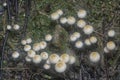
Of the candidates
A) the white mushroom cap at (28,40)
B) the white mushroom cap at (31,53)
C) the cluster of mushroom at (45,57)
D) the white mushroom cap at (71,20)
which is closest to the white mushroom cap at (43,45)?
the cluster of mushroom at (45,57)

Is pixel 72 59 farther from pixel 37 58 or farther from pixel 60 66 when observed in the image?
pixel 37 58

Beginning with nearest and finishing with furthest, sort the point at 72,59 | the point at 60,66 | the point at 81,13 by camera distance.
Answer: the point at 60,66, the point at 72,59, the point at 81,13

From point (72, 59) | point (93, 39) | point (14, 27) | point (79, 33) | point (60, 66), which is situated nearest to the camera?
point (60, 66)

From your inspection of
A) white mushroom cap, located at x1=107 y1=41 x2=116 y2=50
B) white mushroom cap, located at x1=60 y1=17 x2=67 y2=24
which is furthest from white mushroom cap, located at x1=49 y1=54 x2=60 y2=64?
white mushroom cap, located at x1=60 y1=17 x2=67 y2=24

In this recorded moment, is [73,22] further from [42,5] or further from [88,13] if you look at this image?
[42,5]

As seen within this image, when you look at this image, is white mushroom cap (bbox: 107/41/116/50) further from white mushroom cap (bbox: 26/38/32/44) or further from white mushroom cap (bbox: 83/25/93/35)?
white mushroom cap (bbox: 26/38/32/44)

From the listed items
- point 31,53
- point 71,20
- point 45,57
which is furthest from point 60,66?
point 71,20

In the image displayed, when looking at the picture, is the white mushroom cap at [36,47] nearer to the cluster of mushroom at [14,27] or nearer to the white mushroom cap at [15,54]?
the white mushroom cap at [15,54]

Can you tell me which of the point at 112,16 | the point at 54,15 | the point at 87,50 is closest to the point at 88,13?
the point at 112,16

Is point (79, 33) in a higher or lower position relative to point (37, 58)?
higher
